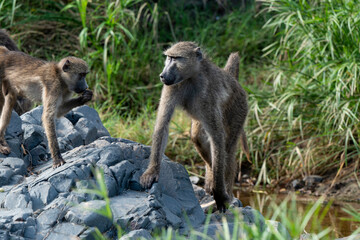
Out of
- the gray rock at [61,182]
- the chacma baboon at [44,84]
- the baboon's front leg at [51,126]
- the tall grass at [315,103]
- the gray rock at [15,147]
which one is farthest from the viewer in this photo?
the tall grass at [315,103]

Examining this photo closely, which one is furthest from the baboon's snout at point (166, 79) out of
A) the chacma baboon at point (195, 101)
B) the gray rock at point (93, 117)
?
the gray rock at point (93, 117)

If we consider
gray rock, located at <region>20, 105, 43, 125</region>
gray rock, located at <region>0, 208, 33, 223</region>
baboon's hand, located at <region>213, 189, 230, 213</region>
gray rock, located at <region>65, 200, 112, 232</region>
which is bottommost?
baboon's hand, located at <region>213, 189, 230, 213</region>

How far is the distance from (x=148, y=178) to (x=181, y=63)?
84cm

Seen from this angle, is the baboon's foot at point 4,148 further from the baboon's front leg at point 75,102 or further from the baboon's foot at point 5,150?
the baboon's front leg at point 75,102

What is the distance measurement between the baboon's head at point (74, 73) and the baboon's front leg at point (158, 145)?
69 centimetres

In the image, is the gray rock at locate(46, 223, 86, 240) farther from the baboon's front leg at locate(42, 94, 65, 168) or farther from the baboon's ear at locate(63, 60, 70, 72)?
the baboon's ear at locate(63, 60, 70, 72)

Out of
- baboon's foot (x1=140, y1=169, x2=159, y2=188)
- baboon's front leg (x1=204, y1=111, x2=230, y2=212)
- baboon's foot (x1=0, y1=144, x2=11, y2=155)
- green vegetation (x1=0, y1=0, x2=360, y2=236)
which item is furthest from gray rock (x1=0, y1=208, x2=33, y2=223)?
green vegetation (x1=0, y1=0, x2=360, y2=236)

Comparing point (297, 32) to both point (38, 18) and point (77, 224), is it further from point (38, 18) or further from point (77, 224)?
point (77, 224)

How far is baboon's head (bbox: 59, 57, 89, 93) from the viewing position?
4309mm

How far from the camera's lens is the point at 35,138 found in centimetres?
464

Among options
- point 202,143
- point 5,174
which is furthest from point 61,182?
→ point 202,143

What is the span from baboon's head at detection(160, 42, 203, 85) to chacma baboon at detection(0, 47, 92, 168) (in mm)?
685

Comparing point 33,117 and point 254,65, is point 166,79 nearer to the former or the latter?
point 33,117

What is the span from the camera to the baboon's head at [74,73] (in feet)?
14.1
